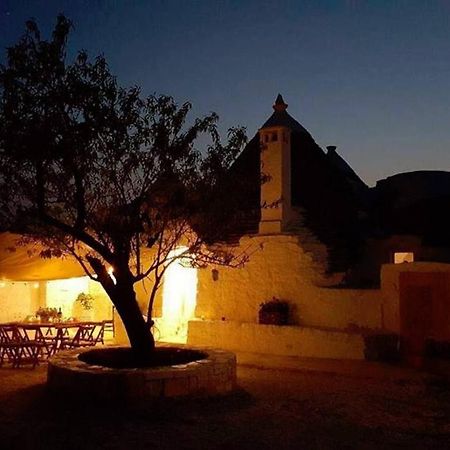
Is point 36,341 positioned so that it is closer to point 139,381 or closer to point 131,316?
point 131,316

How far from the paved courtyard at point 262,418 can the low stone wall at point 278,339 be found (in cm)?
168

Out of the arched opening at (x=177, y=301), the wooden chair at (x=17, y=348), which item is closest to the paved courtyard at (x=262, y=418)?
the wooden chair at (x=17, y=348)

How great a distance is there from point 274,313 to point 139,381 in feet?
19.1

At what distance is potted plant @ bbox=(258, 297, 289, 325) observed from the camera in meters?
14.2

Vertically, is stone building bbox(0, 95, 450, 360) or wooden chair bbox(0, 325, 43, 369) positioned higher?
stone building bbox(0, 95, 450, 360)

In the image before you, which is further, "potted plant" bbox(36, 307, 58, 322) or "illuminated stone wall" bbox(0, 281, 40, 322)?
"illuminated stone wall" bbox(0, 281, 40, 322)

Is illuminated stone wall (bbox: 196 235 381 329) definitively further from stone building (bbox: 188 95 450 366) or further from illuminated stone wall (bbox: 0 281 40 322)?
illuminated stone wall (bbox: 0 281 40 322)

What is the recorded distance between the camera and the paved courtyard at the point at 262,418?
7.03 metres

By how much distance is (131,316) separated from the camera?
393 inches

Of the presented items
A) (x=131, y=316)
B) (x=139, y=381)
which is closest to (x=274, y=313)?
(x=131, y=316)

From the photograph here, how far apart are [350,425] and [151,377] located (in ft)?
9.07

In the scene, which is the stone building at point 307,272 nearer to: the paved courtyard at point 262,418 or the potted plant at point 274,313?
the potted plant at point 274,313

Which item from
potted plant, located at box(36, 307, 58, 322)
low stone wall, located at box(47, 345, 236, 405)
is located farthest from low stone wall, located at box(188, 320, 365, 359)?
low stone wall, located at box(47, 345, 236, 405)

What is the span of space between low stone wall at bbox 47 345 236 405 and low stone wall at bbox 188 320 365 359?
12.2 ft
